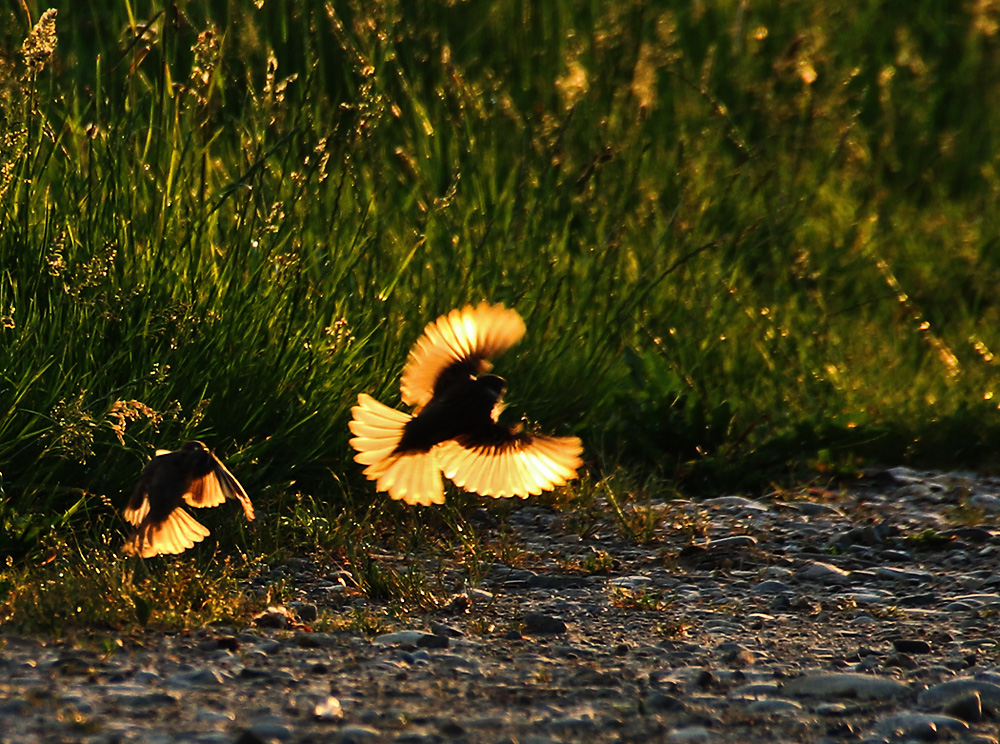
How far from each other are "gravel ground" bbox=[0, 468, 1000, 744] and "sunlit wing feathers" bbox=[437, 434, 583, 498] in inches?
10.4

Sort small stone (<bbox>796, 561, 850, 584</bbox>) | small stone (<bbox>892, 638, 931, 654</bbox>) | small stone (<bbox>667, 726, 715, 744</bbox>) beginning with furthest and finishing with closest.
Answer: small stone (<bbox>796, 561, 850, 584</bbox>), small stone (<bbox>892, 638, 931, 654</bbox>), small stone (<bbox>667, 726, 715, 744</bbox>)

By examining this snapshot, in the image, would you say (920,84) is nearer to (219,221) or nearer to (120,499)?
(219,221)

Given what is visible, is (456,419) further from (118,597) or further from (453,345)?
(118,597)

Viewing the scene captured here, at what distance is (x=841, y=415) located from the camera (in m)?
5.55

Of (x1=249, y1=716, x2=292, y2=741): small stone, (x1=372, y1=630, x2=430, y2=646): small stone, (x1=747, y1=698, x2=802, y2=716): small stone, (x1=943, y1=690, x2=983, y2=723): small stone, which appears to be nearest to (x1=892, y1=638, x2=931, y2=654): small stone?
(x1=943, y1=690, x2=983, y2=723): small stone

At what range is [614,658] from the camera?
346cm

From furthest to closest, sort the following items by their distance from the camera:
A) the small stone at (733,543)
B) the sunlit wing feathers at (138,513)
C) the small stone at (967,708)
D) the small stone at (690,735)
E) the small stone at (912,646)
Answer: the small stone at (733,543), the sunlit wing feathers at (138,513), the small stone at (912,646), the small stone at (967,708), the small stone at (690,735)

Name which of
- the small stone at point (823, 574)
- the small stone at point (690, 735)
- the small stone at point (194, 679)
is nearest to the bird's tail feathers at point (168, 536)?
the small stone at point (194, 679)

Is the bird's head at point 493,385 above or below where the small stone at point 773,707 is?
above

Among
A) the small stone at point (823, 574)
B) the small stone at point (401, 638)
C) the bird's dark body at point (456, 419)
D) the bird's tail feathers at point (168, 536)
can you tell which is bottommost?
the small stone at point (401, 638)

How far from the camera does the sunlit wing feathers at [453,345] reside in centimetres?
453

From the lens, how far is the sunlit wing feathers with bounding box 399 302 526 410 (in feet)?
14.9

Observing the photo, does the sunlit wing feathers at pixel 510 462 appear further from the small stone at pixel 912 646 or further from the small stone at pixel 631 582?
the small stone at pixel 912 646

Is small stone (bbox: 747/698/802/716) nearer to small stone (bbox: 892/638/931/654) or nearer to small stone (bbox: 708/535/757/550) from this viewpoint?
small stone (bbox: 892/638/931/654)
